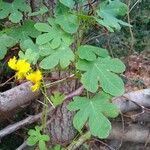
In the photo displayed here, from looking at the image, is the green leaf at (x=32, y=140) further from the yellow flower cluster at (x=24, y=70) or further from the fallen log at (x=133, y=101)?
the fallen log at (x=133, y=101)

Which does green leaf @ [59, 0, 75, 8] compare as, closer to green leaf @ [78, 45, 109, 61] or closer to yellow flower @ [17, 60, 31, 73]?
green leaf @ [78, 45, 109, 61]

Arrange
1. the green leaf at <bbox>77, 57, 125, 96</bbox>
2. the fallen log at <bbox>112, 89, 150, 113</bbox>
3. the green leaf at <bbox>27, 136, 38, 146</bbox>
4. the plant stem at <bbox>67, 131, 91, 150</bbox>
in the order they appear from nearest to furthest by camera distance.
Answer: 1. the green leaf at <bbox>77, 57, 125, 96</bbox>
2. the green leaf at <bbox>27, 136, 38, 146</bbox>
3. the plant stem at <bbox>67, 131, 91, 150</bbox>
4. the fallen log at <bbox>112, 89, 150, 113</bbox>

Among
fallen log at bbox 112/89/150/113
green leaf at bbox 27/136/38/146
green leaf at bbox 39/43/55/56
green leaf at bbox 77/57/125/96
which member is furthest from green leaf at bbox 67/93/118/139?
fallen log at bbox 112/89/150/113

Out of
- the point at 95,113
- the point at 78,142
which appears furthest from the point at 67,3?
the point at 78,142

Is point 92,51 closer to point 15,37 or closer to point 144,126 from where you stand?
point 15,37

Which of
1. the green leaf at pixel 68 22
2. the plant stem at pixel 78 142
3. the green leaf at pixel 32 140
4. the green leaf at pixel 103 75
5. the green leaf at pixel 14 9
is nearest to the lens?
the green leaf at pixel 103 75

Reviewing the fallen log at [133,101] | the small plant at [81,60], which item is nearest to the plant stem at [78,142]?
the fallen log at [133,101]
